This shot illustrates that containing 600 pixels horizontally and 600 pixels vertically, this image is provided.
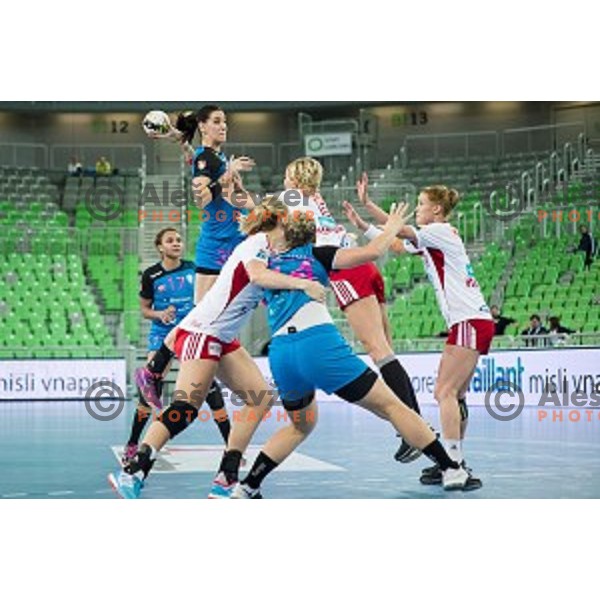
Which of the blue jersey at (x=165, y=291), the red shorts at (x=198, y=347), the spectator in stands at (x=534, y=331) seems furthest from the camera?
the spectator in stands at (x=534, y=331)

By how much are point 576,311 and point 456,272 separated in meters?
15.2

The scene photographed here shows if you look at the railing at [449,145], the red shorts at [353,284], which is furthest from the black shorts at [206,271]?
the railing at [449,145]

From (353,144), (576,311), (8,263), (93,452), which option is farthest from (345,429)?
(353,144)

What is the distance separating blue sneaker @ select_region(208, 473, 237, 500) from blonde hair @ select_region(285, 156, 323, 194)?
1775mm

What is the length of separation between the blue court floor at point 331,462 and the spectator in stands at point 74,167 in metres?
15.8

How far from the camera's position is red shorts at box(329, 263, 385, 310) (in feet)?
28.5

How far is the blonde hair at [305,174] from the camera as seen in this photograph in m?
7.59

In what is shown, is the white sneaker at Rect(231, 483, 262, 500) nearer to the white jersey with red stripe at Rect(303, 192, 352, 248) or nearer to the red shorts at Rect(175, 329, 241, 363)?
the red shorts at Rect(175, 329, 241, 363)

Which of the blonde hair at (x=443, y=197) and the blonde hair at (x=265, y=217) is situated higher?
the blonde hair at (x=443, y=197)

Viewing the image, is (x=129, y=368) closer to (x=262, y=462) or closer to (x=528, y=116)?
(x=528, y=116)

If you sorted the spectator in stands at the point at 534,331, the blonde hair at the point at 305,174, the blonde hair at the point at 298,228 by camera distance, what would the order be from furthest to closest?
the spectator in stands at the point at 534,331, the blonde hair at the point at 305,174, the blonde hair at the point at 298,228

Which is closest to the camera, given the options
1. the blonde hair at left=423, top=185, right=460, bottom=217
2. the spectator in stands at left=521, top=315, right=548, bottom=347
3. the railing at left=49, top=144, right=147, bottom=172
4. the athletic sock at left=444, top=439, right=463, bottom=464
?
the athletic sock at left=444, top=439, right=463, bottom=464

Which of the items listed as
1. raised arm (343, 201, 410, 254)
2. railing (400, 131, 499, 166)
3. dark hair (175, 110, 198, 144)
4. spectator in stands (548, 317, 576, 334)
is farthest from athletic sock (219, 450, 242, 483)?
railing (400, 131, 499, 166)

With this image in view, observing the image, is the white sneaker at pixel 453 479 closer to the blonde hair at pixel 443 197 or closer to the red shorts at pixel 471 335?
the red shorts at pixel 471 335
